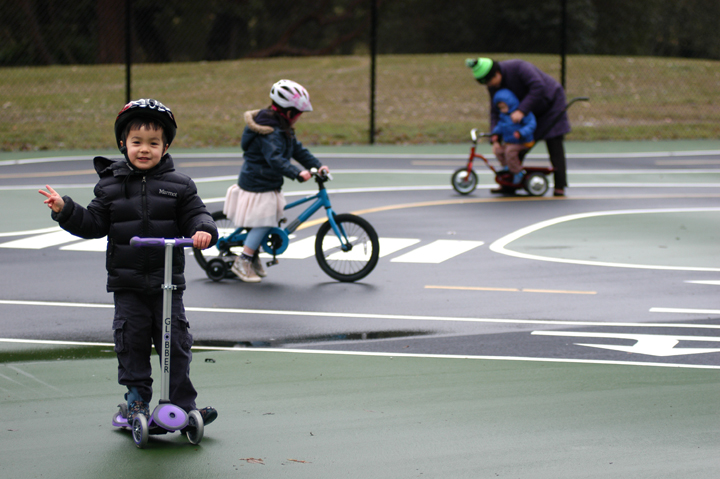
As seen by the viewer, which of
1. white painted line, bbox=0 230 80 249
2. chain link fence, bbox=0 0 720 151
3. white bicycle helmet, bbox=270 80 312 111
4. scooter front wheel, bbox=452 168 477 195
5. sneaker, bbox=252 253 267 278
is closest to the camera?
white bicycle helmet, bbox=270 80 312 111

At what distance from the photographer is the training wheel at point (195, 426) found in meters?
4.70

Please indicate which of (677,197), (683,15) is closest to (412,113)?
(677,197)

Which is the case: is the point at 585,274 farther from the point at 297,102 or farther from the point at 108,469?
the point at 108,469

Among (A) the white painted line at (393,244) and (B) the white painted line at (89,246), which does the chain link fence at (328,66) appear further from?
(A) the white painted line at (393,244)

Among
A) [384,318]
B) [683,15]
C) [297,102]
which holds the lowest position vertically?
[384,318]

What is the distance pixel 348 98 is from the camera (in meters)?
28.4

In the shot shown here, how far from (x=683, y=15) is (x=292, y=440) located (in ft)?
153

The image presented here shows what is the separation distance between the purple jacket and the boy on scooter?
9681 millimetres

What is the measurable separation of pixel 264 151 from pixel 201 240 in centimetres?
428

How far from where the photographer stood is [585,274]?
30.7 ft

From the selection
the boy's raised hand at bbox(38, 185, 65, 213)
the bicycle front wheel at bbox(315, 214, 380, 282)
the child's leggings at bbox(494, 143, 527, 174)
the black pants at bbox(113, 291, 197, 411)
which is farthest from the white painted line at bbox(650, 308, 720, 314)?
the child's leggings at bbox(494, 143, 527, 174)

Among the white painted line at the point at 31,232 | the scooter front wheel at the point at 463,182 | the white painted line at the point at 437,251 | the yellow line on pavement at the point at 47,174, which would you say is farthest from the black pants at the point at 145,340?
the yellow line on pavement at the point at 47,174

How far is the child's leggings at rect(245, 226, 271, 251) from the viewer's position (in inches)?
350

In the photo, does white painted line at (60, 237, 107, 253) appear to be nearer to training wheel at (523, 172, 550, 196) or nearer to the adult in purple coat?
the adult in purple coat
